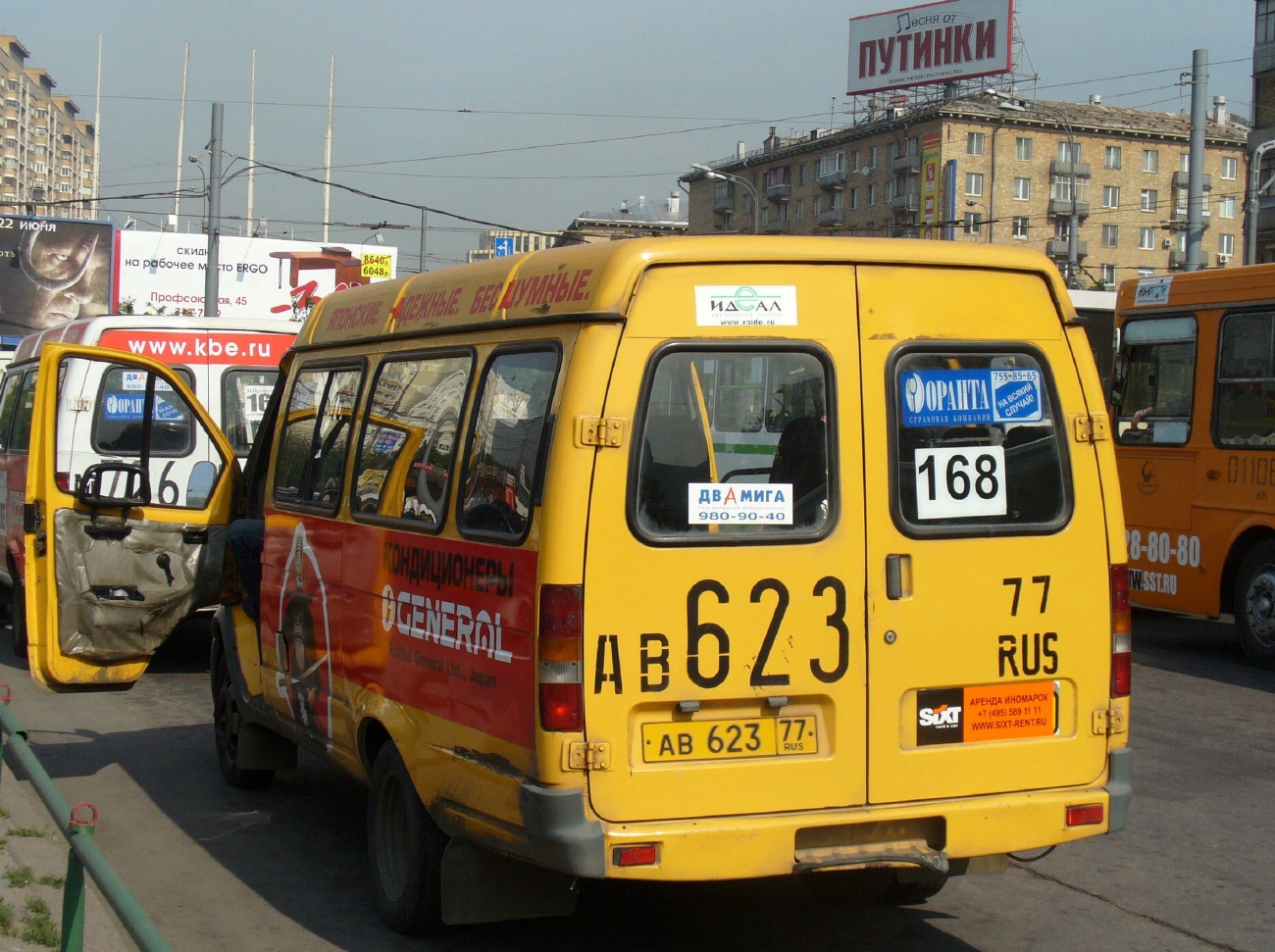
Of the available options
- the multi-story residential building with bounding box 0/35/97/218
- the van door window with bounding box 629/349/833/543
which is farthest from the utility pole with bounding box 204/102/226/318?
the multi-story residential building with bounding box 0/35/97/218

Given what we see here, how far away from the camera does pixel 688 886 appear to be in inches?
232

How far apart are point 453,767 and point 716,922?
4.63 feet

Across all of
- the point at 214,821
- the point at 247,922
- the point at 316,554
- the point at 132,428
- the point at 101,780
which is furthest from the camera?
the point at 132,428

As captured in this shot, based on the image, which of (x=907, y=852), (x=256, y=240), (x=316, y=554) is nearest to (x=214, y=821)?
(x=316, y=554)

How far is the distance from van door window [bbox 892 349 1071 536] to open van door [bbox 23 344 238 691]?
13.5 ft

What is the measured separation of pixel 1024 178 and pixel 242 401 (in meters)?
84.8

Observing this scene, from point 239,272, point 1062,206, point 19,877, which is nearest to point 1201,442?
point 19,877

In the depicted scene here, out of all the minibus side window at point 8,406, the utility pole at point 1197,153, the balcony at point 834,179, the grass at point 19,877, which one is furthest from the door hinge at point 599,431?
the balcony at point 834,179

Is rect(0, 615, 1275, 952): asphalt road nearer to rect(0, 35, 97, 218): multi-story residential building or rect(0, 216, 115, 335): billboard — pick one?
rect(0, 216, 115, 335): billboard

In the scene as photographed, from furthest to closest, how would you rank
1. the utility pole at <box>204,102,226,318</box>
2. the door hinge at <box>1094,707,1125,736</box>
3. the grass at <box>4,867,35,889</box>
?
the utility pole at <box>204,102,226,318</box> → the grass at <box>4,867,35,889</box> → the door hinge at <box>1094,707,1125,736</box>

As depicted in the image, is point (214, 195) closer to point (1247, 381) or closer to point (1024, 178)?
point (1247, 381)

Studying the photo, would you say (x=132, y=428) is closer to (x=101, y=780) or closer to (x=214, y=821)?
(x=101, y=780)

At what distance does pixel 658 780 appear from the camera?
4.18 meters

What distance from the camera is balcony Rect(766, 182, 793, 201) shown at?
332 feet
